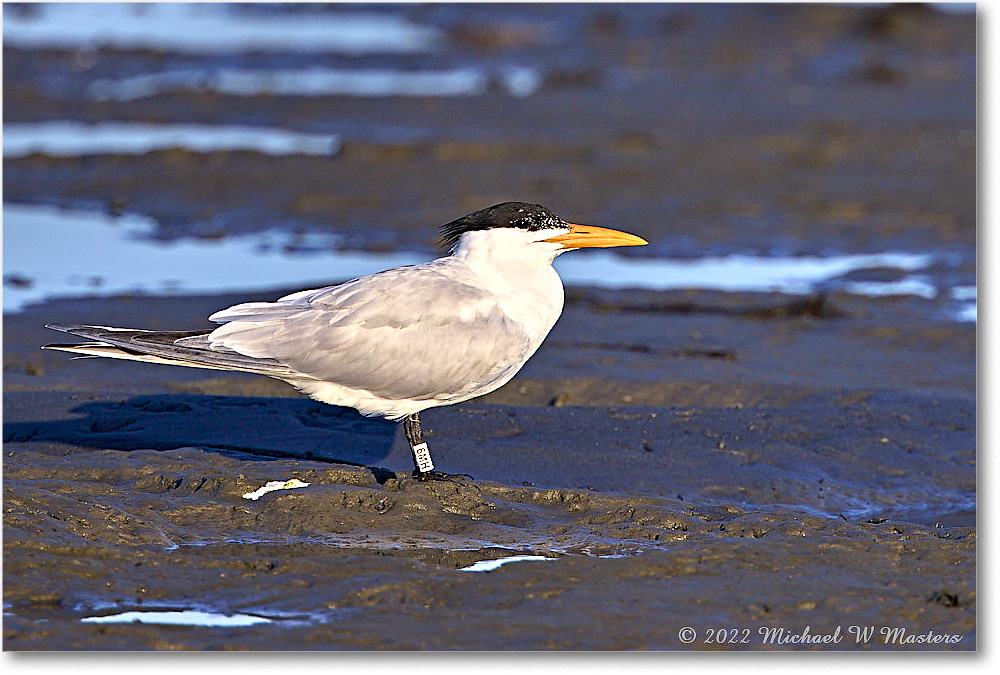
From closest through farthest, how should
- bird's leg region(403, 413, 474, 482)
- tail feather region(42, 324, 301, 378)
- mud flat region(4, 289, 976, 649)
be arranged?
1. mud flat region(4, 289, 976, 649)
2. tail feather region(42, 324, 301, 378)
3. bird's leg region(403, 413, 474, 482)

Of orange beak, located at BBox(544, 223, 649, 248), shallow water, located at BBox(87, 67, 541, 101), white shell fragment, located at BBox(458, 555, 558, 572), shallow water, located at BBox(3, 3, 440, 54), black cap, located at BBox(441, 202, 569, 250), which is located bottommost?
white shell fragment, located at BBox(458, 555, 558, 572)

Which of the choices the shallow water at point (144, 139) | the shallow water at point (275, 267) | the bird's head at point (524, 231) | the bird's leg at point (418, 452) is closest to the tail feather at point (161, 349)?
the bird's leg at point (418, 452)

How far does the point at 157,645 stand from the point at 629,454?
2.72m

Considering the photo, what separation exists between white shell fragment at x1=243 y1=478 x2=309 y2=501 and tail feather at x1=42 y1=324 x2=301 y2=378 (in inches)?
16.6

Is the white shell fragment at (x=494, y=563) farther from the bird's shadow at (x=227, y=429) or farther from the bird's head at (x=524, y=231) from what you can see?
the bird's head at (x=524, y=231)

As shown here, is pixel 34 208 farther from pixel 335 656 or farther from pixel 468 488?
pixel 335 656

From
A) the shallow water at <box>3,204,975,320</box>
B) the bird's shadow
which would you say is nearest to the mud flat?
the bird's shadow

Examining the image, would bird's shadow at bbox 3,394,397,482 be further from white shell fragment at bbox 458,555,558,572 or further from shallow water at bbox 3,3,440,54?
shallow water at bbox 3,3,440,54

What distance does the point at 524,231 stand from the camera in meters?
5.53

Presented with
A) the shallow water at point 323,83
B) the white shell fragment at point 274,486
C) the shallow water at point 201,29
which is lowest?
the white shell fragment at point 274,486

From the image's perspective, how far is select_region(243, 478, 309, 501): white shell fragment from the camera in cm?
509

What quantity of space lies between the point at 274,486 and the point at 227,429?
1007 mm

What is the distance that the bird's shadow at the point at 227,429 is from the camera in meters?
5.91

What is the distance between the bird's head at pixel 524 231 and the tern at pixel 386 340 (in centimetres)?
15
